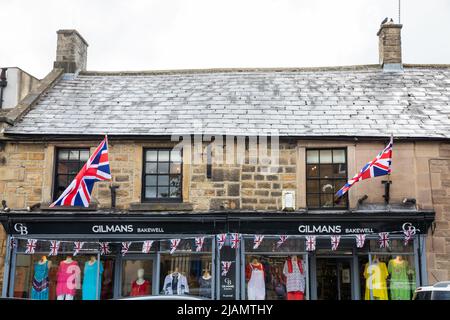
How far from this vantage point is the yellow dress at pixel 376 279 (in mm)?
12680

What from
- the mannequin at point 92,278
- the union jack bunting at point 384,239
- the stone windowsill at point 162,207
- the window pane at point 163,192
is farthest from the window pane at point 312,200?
the mannequin at point 92,278

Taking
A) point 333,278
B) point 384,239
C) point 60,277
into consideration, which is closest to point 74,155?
point 60,277

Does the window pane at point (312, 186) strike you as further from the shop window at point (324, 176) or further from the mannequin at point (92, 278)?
the mannequin at point (92, 278)

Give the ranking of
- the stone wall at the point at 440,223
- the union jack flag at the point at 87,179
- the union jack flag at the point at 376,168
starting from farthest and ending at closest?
the stone wall at the point at 440,223 → the union jack flag at the point at 87,179 → the union jack flag at the point at 376,168

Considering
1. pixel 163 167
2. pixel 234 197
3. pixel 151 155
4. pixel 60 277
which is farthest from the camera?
pixel 151 155

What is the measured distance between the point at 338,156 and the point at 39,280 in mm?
8256

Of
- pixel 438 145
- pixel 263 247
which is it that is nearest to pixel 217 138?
pixel 263 247

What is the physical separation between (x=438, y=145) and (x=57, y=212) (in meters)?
9.81

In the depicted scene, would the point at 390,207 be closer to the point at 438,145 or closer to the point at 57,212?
the point at 438,145

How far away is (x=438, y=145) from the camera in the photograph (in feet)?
43.7

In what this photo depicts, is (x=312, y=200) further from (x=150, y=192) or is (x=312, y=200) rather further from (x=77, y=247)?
(x=77, y=247)

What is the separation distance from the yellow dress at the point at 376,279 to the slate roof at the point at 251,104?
10.9 ft

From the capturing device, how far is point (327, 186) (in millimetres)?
13602
